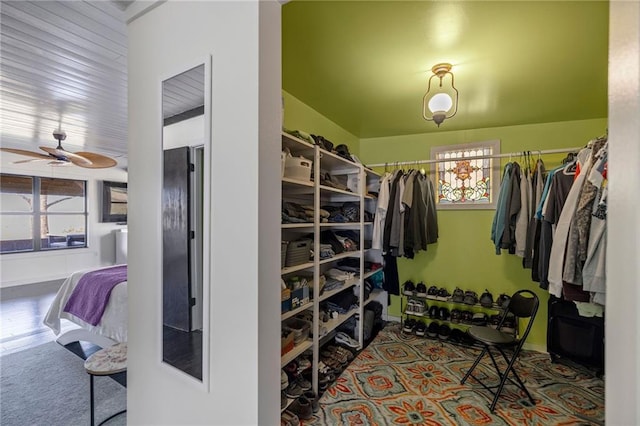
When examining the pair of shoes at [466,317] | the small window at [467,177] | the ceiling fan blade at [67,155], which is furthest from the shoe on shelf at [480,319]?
the ceiling fan blade at [67,155]

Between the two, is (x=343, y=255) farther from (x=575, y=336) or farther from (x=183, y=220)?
(x=575, y=336)

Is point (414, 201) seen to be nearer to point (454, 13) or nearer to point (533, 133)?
point (533, 133)

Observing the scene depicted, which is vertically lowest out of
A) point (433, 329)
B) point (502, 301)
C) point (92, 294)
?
point (433, 329)

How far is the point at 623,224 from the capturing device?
575mm

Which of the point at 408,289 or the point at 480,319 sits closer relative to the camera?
the point at 480,319

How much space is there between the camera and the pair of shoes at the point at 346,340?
272 centimetres

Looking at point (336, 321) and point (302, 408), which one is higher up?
point (336, 321)

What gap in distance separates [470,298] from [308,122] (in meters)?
2.48

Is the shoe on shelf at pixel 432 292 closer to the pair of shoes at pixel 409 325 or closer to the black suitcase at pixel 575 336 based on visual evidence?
the pair of shoes at pixel 409 325

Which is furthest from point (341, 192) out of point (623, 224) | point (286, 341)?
point (623, 224)

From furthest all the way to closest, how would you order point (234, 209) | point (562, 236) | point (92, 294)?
point (92, 294), point (562, 236), point (234, 209)

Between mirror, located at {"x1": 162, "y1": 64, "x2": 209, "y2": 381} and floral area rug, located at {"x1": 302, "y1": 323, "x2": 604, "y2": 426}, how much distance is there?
1.20 meters

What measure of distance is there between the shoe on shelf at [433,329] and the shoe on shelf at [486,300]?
1.78 ft

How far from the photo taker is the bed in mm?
2496
